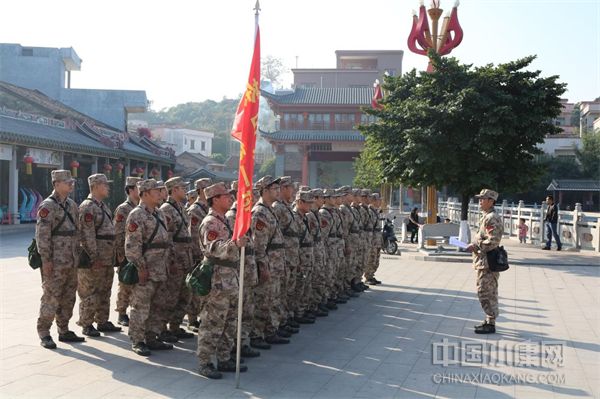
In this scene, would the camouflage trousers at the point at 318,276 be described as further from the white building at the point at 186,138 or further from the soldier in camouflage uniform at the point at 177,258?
the white building at the point at 186,138

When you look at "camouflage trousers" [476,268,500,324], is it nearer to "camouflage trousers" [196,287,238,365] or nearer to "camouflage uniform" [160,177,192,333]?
"camouflage trousers" [196,287,238,365]

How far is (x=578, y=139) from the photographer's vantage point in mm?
50969

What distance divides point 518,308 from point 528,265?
6.32 metres

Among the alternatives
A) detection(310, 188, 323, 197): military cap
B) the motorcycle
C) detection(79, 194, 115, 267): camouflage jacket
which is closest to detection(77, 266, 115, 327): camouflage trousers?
detection(79, 194, 115, 267): camouflage jacket

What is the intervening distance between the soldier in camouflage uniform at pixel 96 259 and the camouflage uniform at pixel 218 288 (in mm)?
1941

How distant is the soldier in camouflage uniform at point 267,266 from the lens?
6969 millimetres

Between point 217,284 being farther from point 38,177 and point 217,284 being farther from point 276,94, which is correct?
point 276,94

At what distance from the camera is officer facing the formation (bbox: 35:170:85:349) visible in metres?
6.68

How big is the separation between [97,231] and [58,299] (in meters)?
1.01

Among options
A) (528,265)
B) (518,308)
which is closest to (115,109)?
(528,265)

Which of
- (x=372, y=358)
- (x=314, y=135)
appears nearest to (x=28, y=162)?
(x=372, y=358)

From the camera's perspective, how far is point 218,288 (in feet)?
19.2

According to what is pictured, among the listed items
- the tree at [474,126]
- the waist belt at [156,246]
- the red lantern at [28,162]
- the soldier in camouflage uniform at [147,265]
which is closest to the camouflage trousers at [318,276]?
the soldier in camouflage uniform at [147,265]

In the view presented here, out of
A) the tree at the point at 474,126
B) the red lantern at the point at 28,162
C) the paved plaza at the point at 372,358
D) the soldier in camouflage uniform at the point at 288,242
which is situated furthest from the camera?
the red lantern at the point at 28,162
